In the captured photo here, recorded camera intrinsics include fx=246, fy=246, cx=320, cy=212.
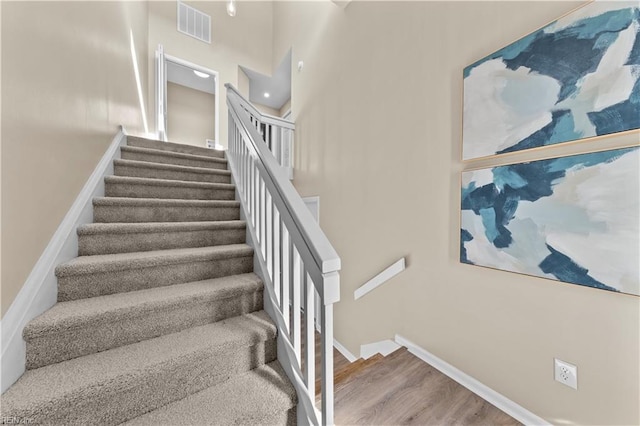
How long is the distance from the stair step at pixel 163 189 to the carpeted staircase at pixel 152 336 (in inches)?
11.0

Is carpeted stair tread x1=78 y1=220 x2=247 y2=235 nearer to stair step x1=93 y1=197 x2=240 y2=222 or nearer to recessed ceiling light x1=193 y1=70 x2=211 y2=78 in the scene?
stair step x1=93 y1=197 x2=240 y2=222

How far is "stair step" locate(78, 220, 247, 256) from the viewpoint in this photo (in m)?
1.43

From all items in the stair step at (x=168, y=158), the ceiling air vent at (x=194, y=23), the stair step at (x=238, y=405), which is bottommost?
the stair step at (x=238, y=405)

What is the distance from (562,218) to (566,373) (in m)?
0.78

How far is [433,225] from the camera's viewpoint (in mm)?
1851

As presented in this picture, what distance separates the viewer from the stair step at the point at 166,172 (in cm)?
208

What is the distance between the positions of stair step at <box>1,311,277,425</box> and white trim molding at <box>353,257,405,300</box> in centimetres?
121

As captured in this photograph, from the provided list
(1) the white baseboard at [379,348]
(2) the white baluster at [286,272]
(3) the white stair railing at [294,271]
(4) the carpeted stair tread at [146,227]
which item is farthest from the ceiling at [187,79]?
(1) the white baseboard at [379,348]

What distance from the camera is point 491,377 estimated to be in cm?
150

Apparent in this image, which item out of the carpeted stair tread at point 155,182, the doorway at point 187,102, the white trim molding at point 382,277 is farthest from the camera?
the doorway at point 187,102

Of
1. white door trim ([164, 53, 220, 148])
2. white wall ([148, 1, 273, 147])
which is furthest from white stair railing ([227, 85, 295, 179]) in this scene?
white wall ([148, 1, 273, 147])

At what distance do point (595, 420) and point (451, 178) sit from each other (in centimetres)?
140

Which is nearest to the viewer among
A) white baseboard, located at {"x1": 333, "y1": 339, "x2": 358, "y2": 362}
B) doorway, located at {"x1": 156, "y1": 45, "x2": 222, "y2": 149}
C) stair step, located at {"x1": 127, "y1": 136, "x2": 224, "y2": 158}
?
stair step, located at {"x1": 127, "y1": 136, "x2": 224, "y2": 158}

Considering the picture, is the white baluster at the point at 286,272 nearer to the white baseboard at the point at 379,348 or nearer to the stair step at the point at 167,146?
the white baseboard at the point at 379,348
